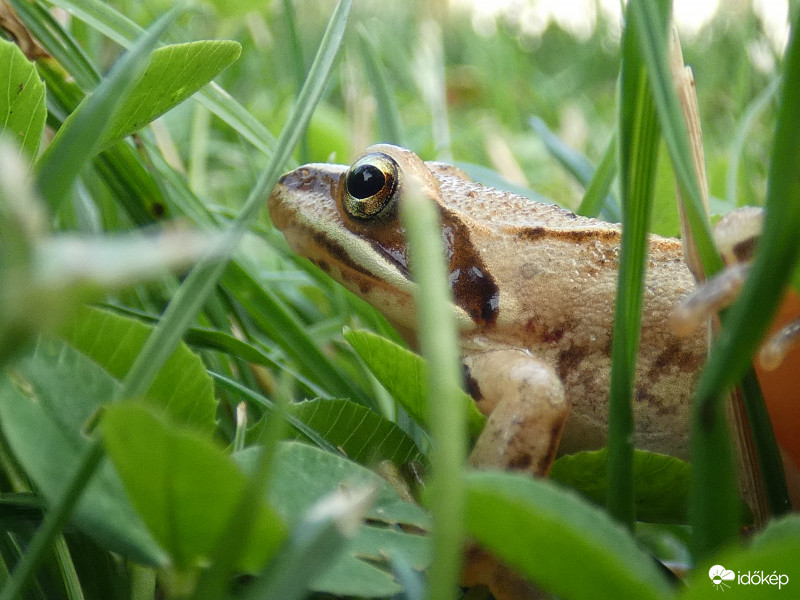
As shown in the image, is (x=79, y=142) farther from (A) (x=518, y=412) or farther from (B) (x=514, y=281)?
(B) (x=514, y=281)

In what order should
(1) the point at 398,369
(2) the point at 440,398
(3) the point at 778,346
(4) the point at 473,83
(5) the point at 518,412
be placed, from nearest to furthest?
(2) the point at 440,398, (3) the point at 778,346, (1) the point at 398,369, (5) the point at 518,412, (4) the point at 473,83

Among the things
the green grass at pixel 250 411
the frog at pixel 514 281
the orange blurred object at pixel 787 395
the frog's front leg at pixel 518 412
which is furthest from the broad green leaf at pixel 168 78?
the orange blurred object at pixel 787 395

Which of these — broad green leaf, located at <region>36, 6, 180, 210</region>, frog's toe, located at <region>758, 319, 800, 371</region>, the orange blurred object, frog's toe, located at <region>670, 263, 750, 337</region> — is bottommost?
the orange blurred object

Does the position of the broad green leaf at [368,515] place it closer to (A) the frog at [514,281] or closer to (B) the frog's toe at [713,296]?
(B) the frog's toe at [713,296]

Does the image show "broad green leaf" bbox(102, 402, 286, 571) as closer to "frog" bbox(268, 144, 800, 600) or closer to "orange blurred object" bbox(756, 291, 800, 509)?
"frog" bbox(268, 144, 800, 600)

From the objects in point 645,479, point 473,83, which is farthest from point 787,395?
point 473,83

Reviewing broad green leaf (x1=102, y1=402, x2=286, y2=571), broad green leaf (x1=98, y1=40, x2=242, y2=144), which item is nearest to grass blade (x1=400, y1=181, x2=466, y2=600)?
broad green leaf (x1=102, y1=402, x2=286, y2=571)
